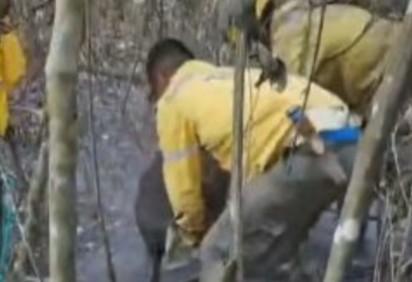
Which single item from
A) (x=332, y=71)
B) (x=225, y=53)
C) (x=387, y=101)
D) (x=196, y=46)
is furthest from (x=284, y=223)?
(x=387, y=101)

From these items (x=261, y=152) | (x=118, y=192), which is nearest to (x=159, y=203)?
(x=261, y=152)

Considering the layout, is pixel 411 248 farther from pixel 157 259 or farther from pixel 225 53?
pixel 225 53

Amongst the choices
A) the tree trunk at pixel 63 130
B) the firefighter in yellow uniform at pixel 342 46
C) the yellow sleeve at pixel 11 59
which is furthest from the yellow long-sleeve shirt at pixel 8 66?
the tree trunk at pixel 63 130

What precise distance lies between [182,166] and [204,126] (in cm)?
19

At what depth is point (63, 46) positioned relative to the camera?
79.0 inches

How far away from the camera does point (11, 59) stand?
19.2ft

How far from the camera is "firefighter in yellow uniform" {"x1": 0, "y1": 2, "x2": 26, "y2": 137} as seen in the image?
567 cm

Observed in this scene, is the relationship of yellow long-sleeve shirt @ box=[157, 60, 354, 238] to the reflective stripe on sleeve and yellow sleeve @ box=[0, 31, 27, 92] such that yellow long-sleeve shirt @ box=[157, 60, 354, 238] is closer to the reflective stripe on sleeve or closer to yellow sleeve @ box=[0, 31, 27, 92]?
the reflective stripe on sleeve

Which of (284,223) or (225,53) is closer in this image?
(284,223)

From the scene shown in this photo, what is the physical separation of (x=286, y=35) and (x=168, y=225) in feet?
3.38

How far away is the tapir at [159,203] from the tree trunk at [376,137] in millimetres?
3513

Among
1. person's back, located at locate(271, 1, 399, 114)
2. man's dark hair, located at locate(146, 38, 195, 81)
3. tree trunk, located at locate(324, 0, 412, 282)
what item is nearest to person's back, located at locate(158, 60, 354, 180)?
man's dark hair, located at locate(146, 38, 195, 81)

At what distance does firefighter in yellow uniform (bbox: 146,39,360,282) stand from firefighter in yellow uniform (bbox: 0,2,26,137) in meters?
0.65

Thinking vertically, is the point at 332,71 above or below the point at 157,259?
above
